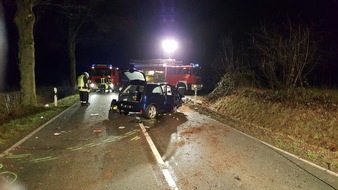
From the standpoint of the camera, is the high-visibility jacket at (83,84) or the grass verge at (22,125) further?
the high-visibility jacket at (83,84)

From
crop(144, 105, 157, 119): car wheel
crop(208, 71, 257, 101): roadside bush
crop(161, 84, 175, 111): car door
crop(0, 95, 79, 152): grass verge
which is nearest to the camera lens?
crop(0, 95, 79, 152): grass verge

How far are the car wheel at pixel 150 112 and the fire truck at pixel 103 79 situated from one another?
1458cm

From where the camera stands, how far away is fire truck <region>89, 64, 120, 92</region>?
2690cm

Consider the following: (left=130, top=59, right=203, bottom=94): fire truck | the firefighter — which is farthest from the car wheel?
the firefighter

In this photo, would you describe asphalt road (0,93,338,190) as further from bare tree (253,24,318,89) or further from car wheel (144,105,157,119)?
bare tree (253,24,318,89)

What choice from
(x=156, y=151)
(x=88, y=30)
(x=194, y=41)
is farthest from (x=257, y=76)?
(x=194, y=41)

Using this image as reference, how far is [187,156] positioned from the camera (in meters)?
7.43

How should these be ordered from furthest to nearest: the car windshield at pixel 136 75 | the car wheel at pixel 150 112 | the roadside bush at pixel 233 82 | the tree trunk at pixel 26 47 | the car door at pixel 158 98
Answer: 1. the car windshield at pixel 136 75
2. the roadside bush at pixel 233 82
3. the tree trunk at pixel 26 47
4. the car door at pixel 158 98
5. the car wheel at pixel 150 112

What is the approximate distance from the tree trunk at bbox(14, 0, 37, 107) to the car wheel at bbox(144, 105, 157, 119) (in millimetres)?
6165

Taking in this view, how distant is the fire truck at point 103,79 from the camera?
88.3 feet

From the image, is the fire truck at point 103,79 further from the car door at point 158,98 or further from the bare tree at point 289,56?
the bare tree at point 289,56

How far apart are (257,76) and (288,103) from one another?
6.91 m

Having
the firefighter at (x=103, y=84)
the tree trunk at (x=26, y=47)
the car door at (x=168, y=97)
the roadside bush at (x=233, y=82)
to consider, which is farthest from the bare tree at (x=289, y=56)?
the firefighter at (x=103, y=84)

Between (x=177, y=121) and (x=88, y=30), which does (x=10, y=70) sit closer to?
(x=88, y=30)
